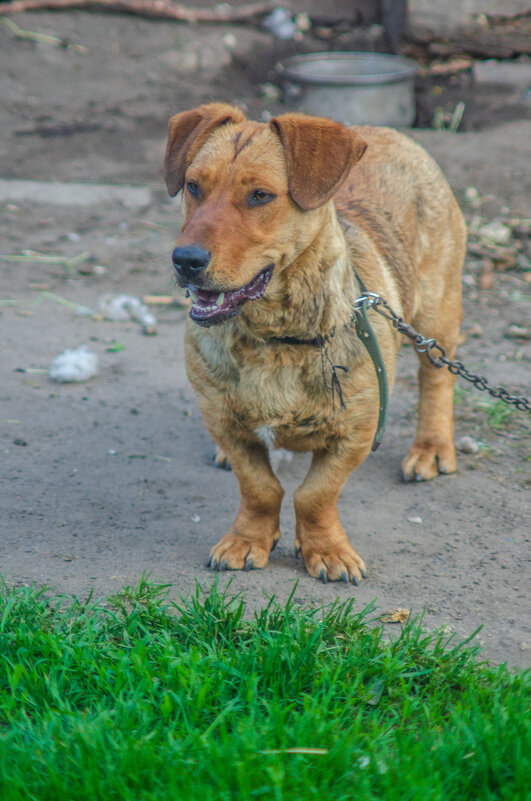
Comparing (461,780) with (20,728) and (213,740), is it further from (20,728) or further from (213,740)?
(20,728)

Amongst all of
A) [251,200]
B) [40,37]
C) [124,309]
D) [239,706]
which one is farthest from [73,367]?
[40,37]

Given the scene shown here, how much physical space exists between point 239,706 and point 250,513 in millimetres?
1133

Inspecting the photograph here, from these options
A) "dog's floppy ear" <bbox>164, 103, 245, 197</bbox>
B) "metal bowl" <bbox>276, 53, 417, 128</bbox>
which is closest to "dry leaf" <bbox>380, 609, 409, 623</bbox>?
"dog's floppy ear" <bbox>164, 103, 245, 197</bbox>

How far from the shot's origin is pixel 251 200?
9.93 ft

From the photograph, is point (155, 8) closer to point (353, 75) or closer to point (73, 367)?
point (353, 75)

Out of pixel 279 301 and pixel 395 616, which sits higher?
pixel 279 301

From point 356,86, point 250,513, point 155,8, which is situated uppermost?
point 155,8

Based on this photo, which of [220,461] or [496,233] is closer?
[220,461]

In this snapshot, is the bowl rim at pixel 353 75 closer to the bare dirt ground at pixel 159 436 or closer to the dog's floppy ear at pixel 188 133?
the bare dirt ground at pixel 159 436

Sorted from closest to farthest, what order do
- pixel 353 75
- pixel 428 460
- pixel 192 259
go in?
pixel 192 259 < pixel 428 460 < pixel 353 75

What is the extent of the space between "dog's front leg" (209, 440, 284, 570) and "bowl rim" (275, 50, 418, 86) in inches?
A: 247

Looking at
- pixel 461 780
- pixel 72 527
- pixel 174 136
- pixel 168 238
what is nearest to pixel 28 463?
pixel 72 527

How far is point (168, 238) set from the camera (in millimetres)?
7457

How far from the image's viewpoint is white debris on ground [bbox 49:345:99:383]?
5258 mm
